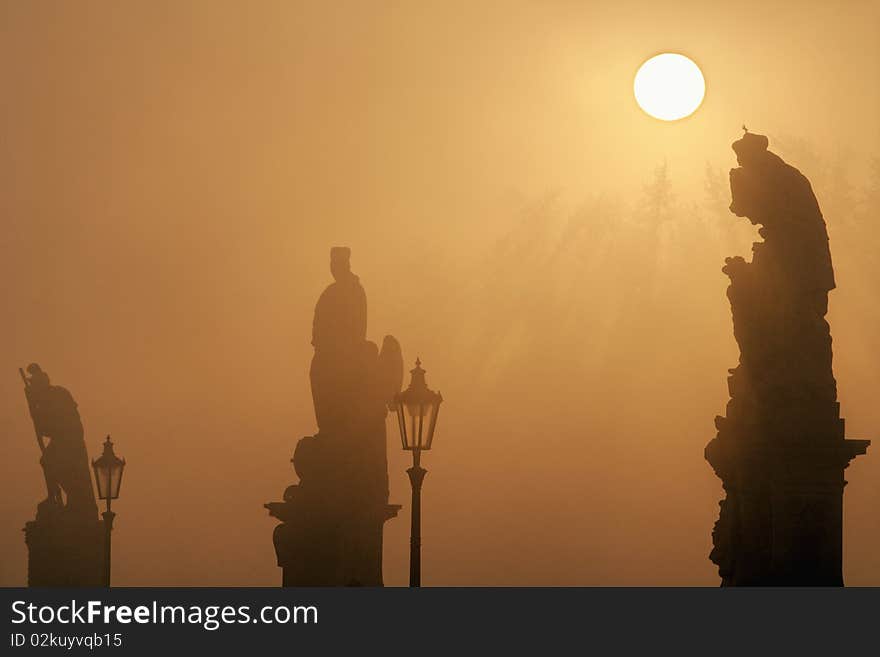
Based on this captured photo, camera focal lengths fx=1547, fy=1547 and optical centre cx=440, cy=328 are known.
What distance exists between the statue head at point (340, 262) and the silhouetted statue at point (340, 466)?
51mm

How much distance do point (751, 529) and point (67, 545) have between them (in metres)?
19.3

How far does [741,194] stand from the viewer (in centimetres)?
2058

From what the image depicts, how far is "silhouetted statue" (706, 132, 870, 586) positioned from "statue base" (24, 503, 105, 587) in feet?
60.2

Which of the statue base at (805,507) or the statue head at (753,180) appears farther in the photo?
the statue head at (753,180)

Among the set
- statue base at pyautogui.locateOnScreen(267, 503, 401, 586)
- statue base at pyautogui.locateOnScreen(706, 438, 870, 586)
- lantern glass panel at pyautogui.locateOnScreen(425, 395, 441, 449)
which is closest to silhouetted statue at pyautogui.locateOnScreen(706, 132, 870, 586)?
statue base at pyautogui.locateOnScreen(706, 438, 870, 586)

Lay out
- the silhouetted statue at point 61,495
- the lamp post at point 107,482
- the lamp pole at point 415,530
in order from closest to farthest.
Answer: the lamp pole at point 415,530 → the lamp post at point 107,482 → the silhouetted statue at point 61,495

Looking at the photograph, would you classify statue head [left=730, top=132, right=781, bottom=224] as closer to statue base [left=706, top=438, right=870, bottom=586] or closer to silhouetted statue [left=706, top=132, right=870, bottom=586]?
silhouetted statue [left=706, top=132, right=870, bottom=586]

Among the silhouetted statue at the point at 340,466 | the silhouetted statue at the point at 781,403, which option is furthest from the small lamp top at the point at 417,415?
the silhouetted statue at the point at 340,466

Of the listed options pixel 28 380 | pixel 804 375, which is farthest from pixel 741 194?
pixel 28 380

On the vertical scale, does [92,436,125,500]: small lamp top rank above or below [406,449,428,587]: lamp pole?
above

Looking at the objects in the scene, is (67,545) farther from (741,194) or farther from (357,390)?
(741,194)

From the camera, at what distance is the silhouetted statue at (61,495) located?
1372 inches

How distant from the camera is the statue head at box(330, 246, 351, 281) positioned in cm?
2702

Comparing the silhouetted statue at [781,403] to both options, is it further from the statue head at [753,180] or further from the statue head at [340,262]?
→ the statue head at [340,262]
